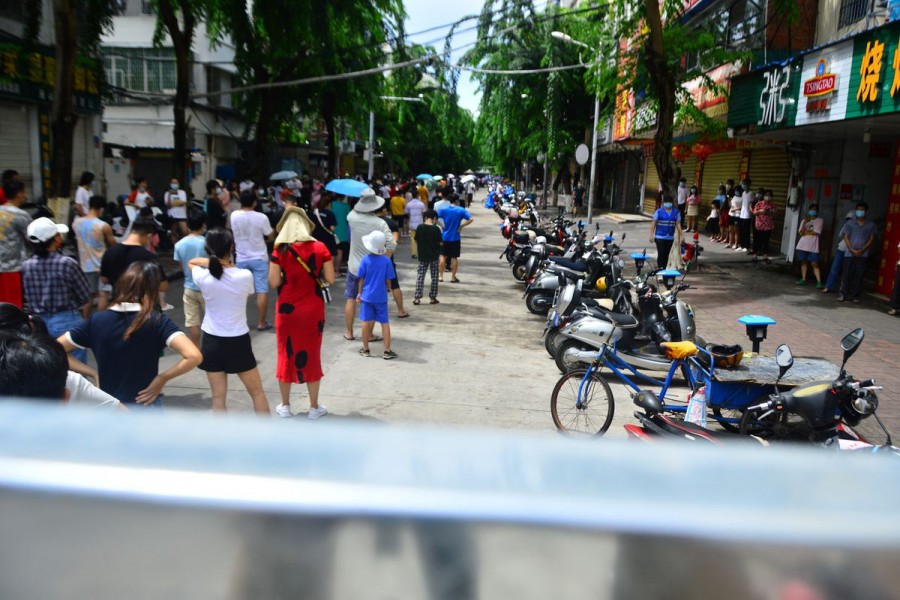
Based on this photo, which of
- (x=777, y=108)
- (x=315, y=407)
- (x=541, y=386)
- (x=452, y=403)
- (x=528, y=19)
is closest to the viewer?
(x=315, y=407)

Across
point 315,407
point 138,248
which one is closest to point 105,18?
point 138,248

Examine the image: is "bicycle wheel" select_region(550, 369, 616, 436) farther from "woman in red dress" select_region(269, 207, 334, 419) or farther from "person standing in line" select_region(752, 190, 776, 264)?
"person standing in line" select_region(752, 190, 776, 264)

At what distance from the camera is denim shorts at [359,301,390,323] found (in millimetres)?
7652

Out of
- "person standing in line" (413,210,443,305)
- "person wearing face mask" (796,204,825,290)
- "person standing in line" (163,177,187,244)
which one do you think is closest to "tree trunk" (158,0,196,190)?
"person standing in line" (163,177,187,244)

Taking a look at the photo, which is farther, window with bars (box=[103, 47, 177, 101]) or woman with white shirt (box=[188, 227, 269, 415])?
window with bars (box=[103, 47, 177, 101])

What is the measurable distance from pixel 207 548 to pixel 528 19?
1876 cm

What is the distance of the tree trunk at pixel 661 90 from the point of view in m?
13.7

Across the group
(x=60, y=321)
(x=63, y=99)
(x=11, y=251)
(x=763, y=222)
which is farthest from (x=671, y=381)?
(x=763, y=222)

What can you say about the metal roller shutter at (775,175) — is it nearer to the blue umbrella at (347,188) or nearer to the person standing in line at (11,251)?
the blue umbrella at (347,188)

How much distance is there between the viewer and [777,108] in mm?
12883

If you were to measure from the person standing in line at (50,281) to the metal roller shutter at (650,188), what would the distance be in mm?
26592

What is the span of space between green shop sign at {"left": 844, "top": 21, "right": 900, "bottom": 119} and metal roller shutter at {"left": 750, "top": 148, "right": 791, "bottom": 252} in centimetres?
630

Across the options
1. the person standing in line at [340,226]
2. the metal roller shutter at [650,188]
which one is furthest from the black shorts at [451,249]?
the metal roller shutter at [650,188]

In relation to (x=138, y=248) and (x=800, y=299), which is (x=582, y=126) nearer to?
(x=800, y=299)
